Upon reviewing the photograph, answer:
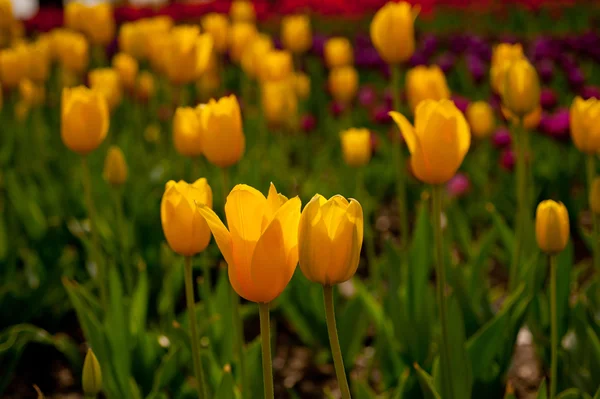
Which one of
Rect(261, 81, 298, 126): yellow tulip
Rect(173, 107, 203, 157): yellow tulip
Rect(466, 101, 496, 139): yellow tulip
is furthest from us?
Rect(261, 81, 298, 126): yellow tulip

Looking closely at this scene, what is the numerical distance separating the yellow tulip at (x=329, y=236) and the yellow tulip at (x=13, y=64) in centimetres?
278

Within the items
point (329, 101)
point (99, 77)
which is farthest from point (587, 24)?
point (99, 77)

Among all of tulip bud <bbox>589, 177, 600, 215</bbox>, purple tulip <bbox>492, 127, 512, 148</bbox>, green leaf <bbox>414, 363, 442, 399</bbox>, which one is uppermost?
tulip bud <bbox>589, 177, 600, 215</bbox>

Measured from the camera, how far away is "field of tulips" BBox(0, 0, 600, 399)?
1.27 m

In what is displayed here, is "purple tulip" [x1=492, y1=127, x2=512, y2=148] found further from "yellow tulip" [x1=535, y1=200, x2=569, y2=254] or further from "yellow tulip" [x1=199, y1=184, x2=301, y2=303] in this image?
"yellow tulip" [x1=199, y1=184, x2=301, y2=303]

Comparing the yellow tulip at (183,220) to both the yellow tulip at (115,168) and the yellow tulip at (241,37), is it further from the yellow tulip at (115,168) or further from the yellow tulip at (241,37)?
the yellow tulip at (241,37)

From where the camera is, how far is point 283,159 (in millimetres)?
3582

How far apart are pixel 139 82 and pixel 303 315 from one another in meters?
2.20

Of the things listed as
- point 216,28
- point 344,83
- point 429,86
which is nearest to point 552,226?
point 429,86

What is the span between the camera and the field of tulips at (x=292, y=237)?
1271 mm

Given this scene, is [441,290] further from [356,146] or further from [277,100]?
[277,100]

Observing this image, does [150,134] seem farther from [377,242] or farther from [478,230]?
[478,230]

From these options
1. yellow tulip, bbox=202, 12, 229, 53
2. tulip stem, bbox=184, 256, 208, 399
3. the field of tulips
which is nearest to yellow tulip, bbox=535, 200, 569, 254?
the field of tulips

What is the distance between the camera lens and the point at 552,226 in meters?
1.38
